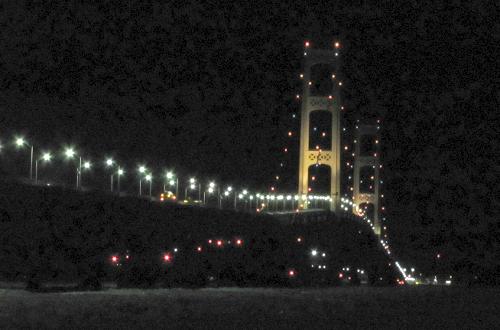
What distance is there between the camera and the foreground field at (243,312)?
9461 millimetres

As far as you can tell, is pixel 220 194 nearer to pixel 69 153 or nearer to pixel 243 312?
pixel 69 153

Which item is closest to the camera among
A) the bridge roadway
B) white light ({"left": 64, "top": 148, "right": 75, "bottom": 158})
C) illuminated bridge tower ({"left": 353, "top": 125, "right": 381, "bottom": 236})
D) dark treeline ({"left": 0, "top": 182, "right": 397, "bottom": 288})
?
dark treeline ({"left": 0, "top": 182, "right": 397, "bottom": 288})

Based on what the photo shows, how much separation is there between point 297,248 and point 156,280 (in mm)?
12790

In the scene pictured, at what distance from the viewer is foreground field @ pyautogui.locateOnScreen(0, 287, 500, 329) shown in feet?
31.0

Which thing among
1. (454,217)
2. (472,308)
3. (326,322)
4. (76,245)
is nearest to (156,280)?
(76,245)

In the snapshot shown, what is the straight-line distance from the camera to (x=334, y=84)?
169ft

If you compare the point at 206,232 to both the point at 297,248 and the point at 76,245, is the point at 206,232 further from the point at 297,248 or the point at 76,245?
the point at 76,245

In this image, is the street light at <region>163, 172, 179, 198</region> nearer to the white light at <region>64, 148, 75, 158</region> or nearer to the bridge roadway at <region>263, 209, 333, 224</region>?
the bridge roadway at <region>263, 209, 333, 224</region>

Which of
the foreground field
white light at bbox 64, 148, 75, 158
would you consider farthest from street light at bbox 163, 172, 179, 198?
the foreground field

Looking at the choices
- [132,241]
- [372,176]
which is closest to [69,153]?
[132,241]

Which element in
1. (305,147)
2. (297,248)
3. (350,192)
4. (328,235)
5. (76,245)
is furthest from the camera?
(350,192)

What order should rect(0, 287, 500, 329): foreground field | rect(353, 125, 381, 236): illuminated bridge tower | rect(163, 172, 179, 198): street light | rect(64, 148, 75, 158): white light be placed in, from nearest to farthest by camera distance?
rect(0, 287, 500, 329): foreground field
rect(64, 148, 75, 158): white light
rect(163, 172, 179, 198): street light
rect(353, 125, 381, 236): illuminated bridge tower

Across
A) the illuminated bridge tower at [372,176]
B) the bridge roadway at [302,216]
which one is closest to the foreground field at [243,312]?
the bridge roadway at [302,216]

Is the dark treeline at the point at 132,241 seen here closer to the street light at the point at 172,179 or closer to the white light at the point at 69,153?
the white light at the point at 69,153
